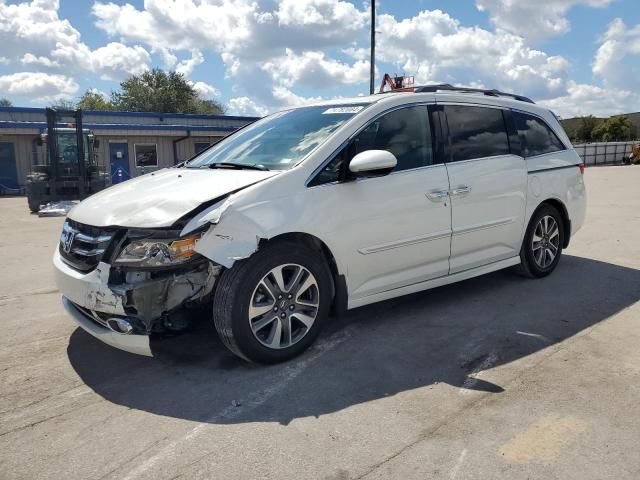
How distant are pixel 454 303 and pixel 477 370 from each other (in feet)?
4.58

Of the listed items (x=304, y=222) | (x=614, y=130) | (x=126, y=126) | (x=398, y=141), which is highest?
(x=614, y=130)

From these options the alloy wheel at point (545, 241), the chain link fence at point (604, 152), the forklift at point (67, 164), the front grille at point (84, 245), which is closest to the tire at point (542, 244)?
the alloy wheel at point (545, 241)

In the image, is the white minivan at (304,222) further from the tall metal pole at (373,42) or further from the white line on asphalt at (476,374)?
the tall metal pole at (373,42)

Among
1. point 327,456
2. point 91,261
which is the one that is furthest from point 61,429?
point 327,456

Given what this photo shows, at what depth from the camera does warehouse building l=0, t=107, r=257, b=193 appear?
2653cm

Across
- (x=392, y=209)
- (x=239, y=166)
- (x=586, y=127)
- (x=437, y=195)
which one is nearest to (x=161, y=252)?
(x=239, y=166)

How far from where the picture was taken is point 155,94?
52.7m

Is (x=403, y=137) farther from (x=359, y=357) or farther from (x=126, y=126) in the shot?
(x=126, y=126)

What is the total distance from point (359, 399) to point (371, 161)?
1.59 meters

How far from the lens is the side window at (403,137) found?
404cm

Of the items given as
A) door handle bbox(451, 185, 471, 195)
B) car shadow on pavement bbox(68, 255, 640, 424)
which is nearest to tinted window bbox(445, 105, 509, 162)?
door handle bbox(451, 185, 471, 195)

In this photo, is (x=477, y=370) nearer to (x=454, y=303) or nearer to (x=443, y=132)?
(x=454, y=303)

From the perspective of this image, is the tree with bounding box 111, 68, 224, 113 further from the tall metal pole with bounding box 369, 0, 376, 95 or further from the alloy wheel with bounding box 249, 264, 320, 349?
the alloy wheel with bounding box 249, 264, 320, 349

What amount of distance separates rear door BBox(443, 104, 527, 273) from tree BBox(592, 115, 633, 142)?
187 feet
